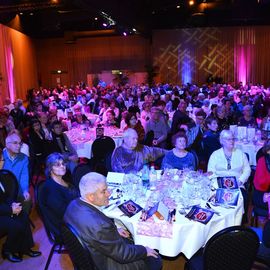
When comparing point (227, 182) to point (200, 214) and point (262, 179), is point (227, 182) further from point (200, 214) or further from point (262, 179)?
point (200, 214)

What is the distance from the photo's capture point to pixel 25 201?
404 centimetres

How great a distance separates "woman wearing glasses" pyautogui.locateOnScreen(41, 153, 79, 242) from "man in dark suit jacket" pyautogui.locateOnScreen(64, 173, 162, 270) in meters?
0.75

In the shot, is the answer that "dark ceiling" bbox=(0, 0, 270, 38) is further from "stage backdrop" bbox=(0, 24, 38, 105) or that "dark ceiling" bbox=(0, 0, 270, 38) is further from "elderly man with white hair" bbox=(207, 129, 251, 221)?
"elderly man with white hair" bbox=(207, 129, 251, 221)

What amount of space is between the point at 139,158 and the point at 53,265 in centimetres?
164

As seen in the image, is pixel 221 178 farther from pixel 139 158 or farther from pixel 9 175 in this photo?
pixel 9 175

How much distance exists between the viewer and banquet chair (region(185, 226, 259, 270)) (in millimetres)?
2270

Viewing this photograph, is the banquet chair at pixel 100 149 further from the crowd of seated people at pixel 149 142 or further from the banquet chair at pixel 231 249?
the banquet chair at pixel 231 249

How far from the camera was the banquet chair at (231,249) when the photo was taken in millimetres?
2270

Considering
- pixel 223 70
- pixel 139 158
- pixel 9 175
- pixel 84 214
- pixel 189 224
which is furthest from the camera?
pixel 223 70

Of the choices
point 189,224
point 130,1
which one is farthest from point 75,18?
point 189,224

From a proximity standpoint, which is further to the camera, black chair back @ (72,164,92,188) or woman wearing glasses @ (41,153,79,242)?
black chair back @ (72,164,92,188)

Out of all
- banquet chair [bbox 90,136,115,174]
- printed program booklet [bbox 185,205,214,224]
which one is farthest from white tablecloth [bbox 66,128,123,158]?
printed program booklet [bbox 185,205,214,224]

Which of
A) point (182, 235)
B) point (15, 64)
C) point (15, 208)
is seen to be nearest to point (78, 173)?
point (15, 208)

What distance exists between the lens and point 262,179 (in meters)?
3.77
